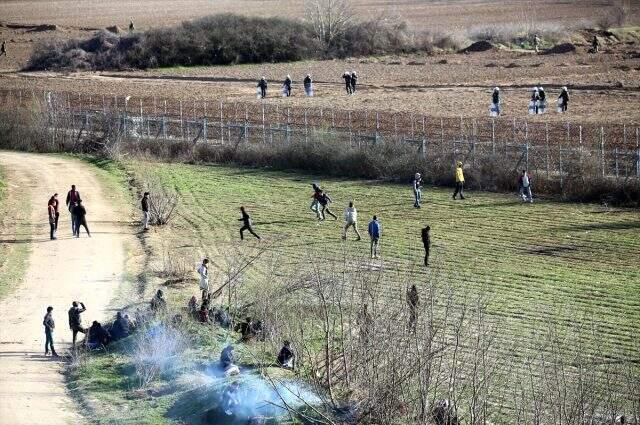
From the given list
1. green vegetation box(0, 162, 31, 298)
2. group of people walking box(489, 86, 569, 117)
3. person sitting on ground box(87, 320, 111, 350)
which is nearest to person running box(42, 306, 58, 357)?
person sitting on ground box(87, 320, 111, 350)

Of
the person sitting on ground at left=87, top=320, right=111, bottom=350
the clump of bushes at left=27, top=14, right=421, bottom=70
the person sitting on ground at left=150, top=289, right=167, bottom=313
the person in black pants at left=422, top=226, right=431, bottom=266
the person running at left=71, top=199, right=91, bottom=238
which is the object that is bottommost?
the person sitting on ground at left=87, top=320, right=111, bottom=350

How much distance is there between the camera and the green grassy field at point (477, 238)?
26.0 m

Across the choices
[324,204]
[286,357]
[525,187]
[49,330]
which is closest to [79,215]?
[324,204]

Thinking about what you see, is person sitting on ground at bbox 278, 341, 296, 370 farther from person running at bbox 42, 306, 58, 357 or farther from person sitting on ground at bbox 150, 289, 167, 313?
person running at bbox 42, 306, 58, 357

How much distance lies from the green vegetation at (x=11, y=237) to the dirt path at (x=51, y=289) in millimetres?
233

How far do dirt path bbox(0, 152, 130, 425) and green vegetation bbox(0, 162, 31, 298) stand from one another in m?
0.23

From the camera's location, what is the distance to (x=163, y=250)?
32.1m

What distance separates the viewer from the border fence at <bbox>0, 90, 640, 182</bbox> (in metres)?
39.0

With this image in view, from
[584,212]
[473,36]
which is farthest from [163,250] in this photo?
[473,36]

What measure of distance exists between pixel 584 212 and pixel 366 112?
612 inches

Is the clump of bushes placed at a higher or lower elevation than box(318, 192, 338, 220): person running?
higher

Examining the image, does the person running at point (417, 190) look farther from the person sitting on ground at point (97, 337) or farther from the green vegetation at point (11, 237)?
the person sitting on ground at point (97, 337)

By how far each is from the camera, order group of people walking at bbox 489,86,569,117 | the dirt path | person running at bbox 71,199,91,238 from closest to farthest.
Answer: the dirt path, person running at bbox 71,199,91,238, group of people walking at bbox 489,86,569,117

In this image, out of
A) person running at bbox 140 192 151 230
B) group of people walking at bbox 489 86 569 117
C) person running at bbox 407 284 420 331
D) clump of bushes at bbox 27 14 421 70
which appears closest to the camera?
person running at bbox 407 284 420 331
